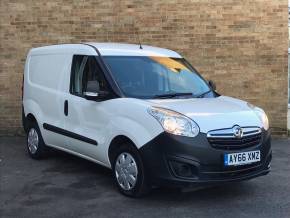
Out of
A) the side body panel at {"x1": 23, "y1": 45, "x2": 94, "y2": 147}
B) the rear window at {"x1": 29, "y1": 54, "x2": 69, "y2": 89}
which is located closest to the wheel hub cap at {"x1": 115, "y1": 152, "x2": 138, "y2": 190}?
the side body panel at {"x1": 23, "y1": 45, "x2": 94, "y2": 147}

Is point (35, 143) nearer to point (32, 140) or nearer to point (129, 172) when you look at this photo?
point (32, 140)

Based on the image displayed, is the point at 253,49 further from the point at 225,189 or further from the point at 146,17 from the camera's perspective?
the point at 225,189

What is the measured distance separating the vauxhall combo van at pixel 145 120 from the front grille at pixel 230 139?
11mm

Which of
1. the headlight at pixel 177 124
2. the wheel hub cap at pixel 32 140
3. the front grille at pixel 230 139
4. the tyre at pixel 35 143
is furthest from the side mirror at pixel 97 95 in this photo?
the wheel hub cap at pixel 32 140

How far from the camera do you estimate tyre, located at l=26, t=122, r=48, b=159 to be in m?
7.90

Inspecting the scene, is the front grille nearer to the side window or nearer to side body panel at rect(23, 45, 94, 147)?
the side window

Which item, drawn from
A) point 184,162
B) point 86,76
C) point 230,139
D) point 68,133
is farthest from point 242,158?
point 68,133

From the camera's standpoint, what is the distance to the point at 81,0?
1013 cm

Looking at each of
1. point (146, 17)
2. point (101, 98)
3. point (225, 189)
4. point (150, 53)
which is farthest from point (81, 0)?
point (225, 189)

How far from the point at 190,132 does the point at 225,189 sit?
1.19m

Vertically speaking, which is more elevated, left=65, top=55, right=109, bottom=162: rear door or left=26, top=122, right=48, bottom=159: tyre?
left=65, top=55, right=109, bottom=162: rear door

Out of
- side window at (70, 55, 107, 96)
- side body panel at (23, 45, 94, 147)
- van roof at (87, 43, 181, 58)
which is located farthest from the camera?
side body panel at (23, 45, 94, 147)

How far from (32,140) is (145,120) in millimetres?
3147

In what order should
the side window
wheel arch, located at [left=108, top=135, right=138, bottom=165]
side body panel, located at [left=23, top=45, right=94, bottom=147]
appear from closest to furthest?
1. wheel arch, located at [left=108, top=135, right=138, bottom=165]
2. the side window
3. side body panel, located at [left=23, top=45, right=94, bottom=147]
